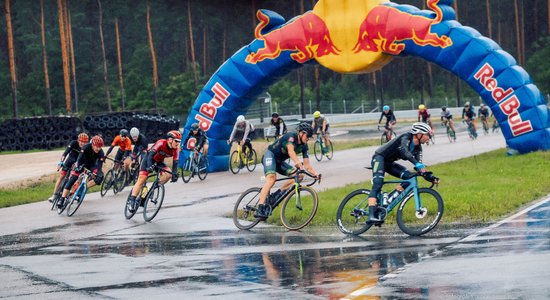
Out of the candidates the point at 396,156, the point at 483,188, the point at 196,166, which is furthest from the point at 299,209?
the point at 196,166

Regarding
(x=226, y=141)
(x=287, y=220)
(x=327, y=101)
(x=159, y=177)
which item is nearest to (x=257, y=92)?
(x=226, y=141)

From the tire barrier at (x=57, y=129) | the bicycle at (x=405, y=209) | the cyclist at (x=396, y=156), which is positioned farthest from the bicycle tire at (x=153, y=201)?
the tire barrier at (x=57, y=129)

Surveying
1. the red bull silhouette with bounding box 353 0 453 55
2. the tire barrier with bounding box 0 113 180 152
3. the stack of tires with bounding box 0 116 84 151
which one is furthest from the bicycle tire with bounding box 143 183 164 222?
the stack of tires with bounding box 0 116 84 151

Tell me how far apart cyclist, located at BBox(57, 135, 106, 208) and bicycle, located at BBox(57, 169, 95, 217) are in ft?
0.31

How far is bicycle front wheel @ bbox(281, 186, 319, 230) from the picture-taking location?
1592cm

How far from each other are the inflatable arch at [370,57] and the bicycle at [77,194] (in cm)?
631

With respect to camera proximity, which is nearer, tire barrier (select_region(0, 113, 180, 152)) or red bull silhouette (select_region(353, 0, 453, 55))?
red bull silhouette (select_region(353, 0, 453, 55))

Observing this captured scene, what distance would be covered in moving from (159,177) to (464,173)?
27.1 feet

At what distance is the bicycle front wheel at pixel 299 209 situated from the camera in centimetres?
1592

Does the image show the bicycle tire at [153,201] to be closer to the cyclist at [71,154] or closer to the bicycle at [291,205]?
the bicycle at [291,205]

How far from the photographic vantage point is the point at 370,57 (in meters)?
28.4

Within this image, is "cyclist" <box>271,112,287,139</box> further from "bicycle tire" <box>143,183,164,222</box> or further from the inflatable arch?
"bicycle tire" <box>143,183,164,222</box>

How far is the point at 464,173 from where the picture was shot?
23.8 meters

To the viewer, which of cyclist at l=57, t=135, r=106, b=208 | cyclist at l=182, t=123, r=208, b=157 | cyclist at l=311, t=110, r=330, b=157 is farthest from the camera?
cyclist at l=311, t=110, r=330, b=157
